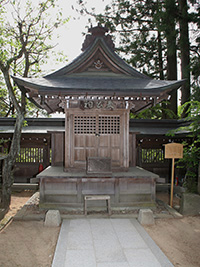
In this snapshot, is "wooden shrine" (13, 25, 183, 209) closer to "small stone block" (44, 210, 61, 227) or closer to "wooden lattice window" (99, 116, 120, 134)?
"wooden lattice window" (99, 116, 120, 134)

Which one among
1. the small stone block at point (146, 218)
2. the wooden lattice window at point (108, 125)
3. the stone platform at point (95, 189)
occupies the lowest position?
the small stone block at point (146, 218)

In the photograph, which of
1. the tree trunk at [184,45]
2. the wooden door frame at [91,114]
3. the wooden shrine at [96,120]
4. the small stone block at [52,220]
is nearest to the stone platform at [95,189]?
the wooden shrine at [96,120]

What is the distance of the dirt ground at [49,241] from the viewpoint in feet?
13.2

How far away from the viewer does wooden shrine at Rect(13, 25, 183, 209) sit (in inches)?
262

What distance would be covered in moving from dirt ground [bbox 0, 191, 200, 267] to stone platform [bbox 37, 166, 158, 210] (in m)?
1.02

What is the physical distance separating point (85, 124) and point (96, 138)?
2.38 feet

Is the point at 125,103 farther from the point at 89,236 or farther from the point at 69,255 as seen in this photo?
the point at 69,255

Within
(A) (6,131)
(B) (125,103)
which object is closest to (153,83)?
(B) (125,103)

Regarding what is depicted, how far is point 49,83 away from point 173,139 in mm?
8224

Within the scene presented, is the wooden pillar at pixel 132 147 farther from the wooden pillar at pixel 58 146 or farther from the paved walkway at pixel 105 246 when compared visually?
the paved walkway at pixel 105 246

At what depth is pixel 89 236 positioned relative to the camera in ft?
16.2

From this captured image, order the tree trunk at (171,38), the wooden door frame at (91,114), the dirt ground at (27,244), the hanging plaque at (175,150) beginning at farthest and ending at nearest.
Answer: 1. the tree trunk at (171,38)
2. the wooden door frame at (91,114)
3. the hanging plaque at (175,150)
4. the dirt ground at (27,244)

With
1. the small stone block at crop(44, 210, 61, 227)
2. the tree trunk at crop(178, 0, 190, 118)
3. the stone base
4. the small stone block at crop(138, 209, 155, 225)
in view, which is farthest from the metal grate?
the tree trunk at crop(178, 0, 190, 118)

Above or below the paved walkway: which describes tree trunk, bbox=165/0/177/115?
above
